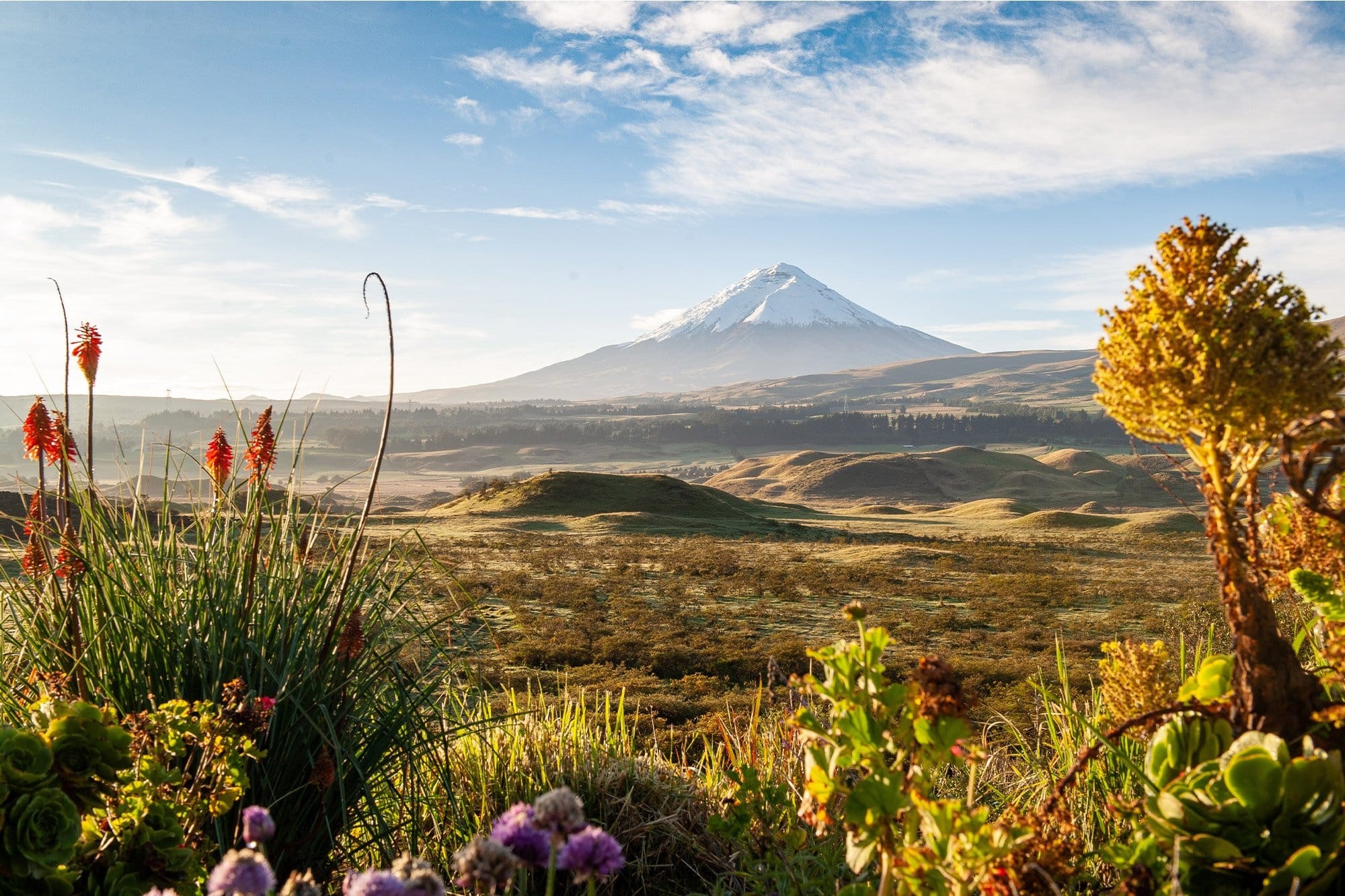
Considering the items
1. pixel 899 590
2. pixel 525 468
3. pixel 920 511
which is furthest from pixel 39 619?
pixel 525 468

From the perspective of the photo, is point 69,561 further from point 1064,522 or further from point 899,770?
point 1064,522

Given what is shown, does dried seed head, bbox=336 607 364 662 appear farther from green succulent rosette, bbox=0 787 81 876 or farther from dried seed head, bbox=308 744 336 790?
green succulent rosette, bbox=0 787 81 876

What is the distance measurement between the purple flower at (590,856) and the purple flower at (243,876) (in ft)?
1.06

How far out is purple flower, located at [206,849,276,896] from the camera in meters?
0.87

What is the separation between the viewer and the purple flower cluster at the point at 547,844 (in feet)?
2.98

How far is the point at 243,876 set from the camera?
2.94 feet

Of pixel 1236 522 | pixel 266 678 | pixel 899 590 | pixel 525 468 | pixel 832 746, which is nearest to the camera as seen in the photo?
pixel 1236 522

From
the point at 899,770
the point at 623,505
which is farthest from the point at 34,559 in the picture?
the point at 623,505

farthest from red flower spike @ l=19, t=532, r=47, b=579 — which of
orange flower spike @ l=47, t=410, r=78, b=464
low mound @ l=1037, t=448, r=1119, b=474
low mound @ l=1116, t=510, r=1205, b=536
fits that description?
low mound @ l=1037, t=448, r=1119, b=474

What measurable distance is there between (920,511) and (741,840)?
54119mm

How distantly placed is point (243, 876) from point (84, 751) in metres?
0.96

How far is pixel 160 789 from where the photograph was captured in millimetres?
1639

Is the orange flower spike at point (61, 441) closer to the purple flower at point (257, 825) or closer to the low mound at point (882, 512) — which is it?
the purple flower at point (257, 825)

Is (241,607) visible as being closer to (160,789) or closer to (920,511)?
(160,789)
